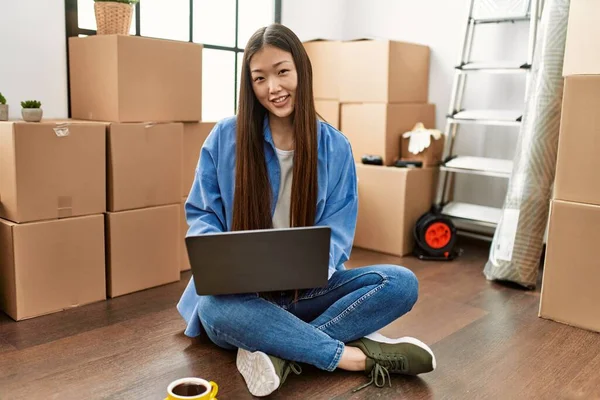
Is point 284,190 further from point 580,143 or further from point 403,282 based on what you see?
point 580,143

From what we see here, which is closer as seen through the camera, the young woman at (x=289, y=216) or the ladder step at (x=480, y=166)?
the young woman at (x=289, y=216)

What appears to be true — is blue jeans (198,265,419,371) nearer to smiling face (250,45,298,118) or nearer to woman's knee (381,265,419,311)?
woman's knee (381,265,419,311)

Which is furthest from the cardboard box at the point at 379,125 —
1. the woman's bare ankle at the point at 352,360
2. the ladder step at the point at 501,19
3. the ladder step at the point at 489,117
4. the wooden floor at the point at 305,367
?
the woman's bare ankle at the point at 352,360

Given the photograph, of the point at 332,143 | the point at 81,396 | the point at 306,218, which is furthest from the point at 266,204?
the point at 81,396

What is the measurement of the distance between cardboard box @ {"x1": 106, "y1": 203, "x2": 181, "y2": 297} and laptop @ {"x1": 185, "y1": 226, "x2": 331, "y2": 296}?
90 centimetres

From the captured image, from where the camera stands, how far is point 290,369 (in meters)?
1.62

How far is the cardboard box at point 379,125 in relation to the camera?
9.98 feet

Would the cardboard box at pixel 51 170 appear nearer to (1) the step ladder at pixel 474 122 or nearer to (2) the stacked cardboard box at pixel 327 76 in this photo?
(2) the stacked cardboard box at pixel 327 76

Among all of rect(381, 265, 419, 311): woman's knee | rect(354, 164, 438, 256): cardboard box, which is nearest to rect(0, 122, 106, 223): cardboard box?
rect(381, 265, 419, 311): woman's knee

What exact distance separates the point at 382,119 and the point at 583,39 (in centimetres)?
115

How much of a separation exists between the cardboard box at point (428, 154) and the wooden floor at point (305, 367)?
2.95 ft

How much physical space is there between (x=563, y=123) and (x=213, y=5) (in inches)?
74.5

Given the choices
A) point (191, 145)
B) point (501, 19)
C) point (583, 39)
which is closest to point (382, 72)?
point (501, 19)

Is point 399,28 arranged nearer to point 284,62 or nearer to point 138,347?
point 284,62
